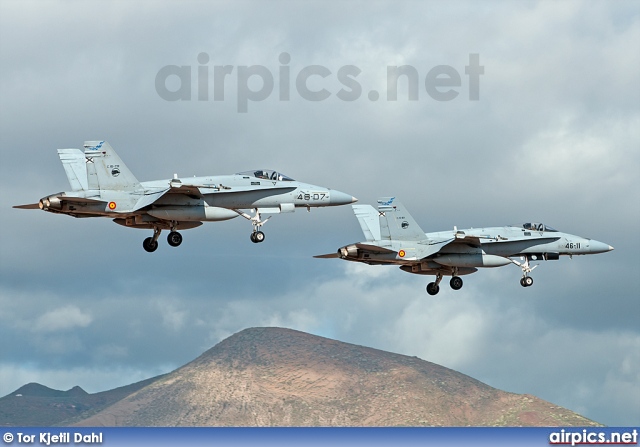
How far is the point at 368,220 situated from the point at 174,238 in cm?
1471

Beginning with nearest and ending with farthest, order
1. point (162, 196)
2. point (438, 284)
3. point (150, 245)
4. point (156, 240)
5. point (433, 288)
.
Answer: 1. point (162, 196)
2. point (150, 245)
3. point (156, 240)
4. point (433, 288)
5. point (438, 284)

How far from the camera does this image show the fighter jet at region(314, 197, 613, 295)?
90.8 m

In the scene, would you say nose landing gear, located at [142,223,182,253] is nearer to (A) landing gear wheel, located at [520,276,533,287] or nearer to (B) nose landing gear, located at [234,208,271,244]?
(B) nose landing gear, located at [234,208,271,244]

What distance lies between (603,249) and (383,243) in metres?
16.9

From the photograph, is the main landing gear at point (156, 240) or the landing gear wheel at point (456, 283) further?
the landing gear wheel at point (456, 283)

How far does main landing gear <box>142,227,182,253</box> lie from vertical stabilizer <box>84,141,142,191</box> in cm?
386

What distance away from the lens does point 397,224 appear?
303ft

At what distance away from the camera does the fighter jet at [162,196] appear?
8069 centimetres

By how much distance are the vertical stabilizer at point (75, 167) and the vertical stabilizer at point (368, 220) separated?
20055 mm

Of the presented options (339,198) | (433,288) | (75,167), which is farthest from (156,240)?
(433,288)

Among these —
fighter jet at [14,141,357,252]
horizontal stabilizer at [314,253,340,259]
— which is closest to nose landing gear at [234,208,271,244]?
fighter jet at [14,141,357,252]

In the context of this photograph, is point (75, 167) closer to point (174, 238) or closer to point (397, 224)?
point (174, 238)

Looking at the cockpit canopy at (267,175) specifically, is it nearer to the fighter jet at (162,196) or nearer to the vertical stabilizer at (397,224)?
the fighter jet at (162,196)

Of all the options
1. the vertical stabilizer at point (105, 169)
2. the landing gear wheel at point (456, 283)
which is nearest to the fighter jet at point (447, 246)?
the landing gear wheel at point (456, 283)
